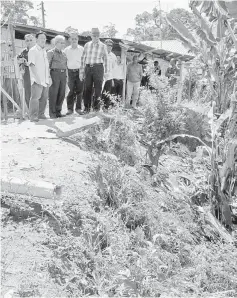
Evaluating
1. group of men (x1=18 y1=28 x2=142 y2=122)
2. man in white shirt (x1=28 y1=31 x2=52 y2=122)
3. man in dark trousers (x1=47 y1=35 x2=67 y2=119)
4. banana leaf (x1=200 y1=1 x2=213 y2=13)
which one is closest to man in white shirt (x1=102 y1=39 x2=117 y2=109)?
group of men (x1=18 y1=28 x2=142 y2=122)

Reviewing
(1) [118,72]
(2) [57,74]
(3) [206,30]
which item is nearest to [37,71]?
(2) [57,74]

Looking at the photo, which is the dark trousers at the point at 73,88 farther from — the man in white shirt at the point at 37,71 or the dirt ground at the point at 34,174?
the dirt ground at the point at 34,174

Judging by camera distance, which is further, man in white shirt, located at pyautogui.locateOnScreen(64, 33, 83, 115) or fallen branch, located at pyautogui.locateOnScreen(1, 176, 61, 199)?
man in white shirt, located at pyautogui.locateOnScreen(64, 33, 83, 115)

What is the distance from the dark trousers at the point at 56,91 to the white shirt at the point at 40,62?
0.35 metres

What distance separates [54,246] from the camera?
3.25m

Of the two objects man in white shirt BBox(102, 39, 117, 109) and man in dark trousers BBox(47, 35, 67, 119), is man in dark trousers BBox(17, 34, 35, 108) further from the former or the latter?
man in white shirt BBox(102, 39, 117, 109)

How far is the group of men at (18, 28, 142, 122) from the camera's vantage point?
6383mm

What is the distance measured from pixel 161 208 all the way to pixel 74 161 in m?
1.25

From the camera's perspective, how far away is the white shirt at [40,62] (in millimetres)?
6277

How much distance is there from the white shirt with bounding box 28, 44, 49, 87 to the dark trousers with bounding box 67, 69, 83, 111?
852 mm

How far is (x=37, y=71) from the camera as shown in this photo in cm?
636

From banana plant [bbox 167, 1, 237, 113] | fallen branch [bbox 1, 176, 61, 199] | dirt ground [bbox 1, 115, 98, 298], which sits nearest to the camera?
dirt ground [bbox 1, 115, 98, 298]

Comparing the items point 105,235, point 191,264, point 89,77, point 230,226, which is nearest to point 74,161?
point 105,235

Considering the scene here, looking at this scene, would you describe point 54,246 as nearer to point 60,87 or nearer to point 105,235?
point 105,235
